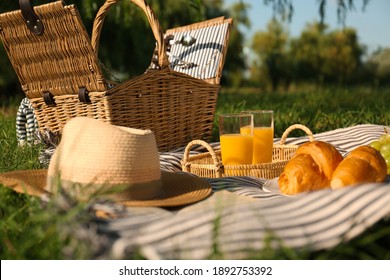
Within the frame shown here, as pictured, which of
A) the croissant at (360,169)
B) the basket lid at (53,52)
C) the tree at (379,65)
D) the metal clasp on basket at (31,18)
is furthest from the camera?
the tree at (379,65)

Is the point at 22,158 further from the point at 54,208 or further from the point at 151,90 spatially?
the point at 54,208

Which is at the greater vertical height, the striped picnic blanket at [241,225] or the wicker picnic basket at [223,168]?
the striped picnic blanket at [241,225]

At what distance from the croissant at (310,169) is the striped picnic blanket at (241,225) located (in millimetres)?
266

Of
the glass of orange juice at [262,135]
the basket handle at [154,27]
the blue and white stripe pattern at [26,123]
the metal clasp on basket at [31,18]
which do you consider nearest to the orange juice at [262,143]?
the glass of orange juice at [262,135]

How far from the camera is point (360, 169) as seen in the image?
184 centimetres

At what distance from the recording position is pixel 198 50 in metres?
3.75

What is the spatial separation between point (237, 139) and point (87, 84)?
812 mm

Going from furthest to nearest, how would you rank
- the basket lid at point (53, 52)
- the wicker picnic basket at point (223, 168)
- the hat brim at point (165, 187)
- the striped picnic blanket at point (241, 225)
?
the basket lid at point (53, 52) → the wicker picnic basket at point (223, 168) → the hat brim at point (165, 187) → the striped picnic blanket at point (241, 225)

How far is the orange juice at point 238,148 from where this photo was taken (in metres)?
2.47

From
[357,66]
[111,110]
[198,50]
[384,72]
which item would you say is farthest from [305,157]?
[357,66]

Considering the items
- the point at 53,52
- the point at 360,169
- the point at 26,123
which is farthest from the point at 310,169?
the point at 26,123

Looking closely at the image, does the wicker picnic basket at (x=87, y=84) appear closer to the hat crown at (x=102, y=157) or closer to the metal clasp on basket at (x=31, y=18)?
the metal clasp on basket at (x=31, y=18)

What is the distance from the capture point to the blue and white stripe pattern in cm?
332

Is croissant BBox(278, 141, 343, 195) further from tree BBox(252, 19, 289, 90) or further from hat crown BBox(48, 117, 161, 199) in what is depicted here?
tree BBox(252, 19, 289, 90)
